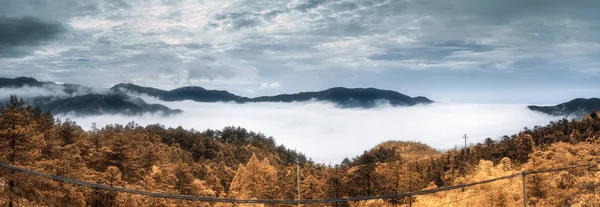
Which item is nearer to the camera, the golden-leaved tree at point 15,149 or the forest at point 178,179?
the golden-leaved tree at point 15,149

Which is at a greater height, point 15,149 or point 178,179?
point 15,149

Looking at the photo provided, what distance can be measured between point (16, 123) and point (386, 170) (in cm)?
6489

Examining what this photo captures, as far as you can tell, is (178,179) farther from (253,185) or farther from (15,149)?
(15,149)

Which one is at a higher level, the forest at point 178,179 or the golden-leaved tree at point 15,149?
the golden-leaved tree at point 15,149

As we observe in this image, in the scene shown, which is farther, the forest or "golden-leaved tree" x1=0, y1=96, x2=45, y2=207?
the forest

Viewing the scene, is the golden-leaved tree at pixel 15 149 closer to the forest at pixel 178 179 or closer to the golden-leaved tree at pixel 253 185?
the forest at pixel 178 179

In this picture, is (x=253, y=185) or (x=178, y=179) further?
(x=253, y=185)

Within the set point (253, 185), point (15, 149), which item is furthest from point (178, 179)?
point (15, 149)

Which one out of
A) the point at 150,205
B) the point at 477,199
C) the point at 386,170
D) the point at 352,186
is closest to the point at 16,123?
the point at 150,205

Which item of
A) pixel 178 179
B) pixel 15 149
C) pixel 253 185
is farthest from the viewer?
pixel 253 185

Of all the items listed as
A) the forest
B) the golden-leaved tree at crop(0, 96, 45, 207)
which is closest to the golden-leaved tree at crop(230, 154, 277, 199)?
the forest

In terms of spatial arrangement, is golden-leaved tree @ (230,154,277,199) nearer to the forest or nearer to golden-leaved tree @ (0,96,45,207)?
the forest

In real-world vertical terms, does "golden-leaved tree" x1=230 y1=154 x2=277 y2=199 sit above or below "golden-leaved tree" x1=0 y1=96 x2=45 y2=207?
below

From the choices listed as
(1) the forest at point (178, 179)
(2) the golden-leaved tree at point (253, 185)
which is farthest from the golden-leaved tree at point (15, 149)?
(2) the golden-leaved tree at point (253, 185)
